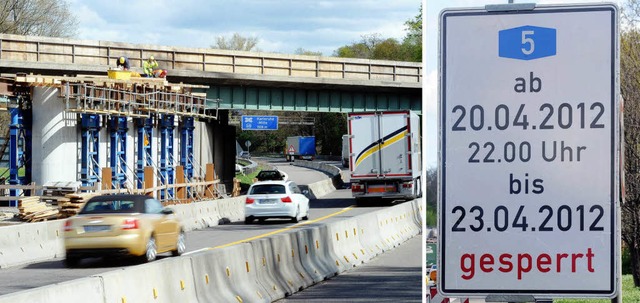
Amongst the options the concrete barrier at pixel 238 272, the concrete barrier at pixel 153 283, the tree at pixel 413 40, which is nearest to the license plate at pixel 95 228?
the concrete barrier at pixel 238 272

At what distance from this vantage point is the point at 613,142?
17.1 feet

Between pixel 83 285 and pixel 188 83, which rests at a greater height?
pixel 188 83

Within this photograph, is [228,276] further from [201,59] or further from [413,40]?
[413,40]

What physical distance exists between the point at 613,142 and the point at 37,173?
133 feet

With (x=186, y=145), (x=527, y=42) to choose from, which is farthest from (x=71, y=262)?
(x=186, y=145)

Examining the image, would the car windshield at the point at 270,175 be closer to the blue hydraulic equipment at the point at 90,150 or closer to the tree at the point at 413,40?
the blue hydraulic equipment at the point at 90,150

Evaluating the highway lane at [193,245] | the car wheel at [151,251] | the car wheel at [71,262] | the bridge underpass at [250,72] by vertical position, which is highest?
the bridge underpass at [250,72]

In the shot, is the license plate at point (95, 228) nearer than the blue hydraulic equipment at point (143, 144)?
Result: Yes

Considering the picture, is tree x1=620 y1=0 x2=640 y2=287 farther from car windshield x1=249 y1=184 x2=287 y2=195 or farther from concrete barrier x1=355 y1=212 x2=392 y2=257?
concrete barrier x1=355 y1=212 x2=392 y2=257

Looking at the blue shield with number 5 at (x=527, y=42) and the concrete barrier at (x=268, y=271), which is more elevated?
the blue shield with number 5 at (x=527, y=42)

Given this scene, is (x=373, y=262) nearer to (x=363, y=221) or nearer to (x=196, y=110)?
(x=363, y=221)

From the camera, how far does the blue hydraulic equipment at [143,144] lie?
160 ft

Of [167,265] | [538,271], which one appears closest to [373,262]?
[167,265]

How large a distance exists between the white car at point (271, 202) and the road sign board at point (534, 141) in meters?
32.1
